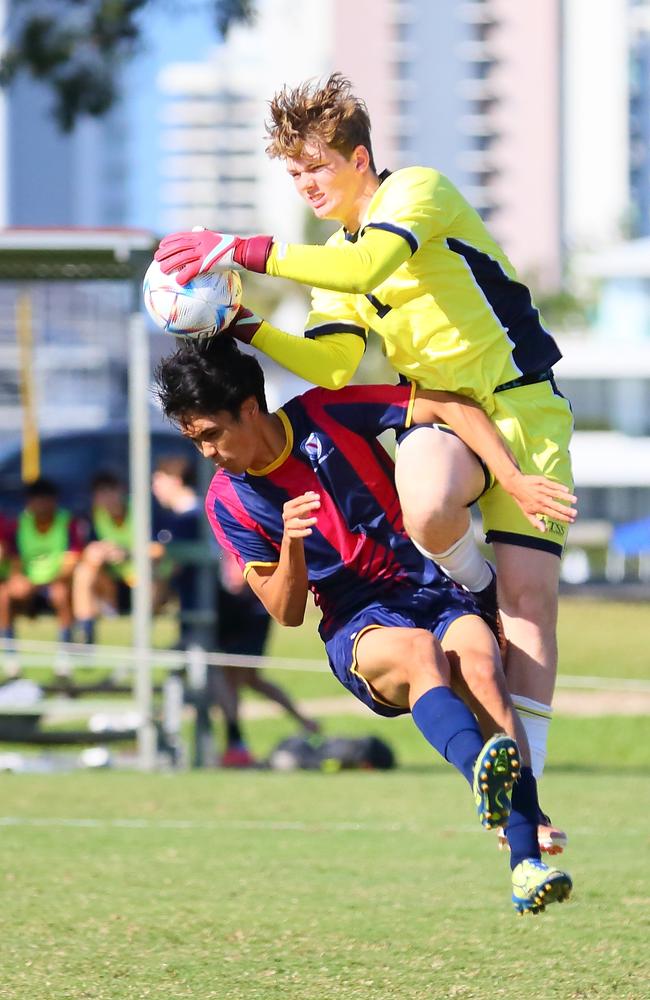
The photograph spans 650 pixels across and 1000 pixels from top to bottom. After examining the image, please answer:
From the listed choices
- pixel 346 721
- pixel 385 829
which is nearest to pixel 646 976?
pixel 385 829

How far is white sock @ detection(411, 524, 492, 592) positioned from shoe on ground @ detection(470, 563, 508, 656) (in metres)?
0.03

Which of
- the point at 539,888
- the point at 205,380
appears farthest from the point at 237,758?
the point at 539,888

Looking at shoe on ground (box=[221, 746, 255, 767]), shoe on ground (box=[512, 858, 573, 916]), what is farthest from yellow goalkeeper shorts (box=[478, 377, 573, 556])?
shoe on ground (box=[221, 746, 255, 767])

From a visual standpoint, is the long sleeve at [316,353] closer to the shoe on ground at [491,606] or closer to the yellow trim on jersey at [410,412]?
the yellow trim on jersey at [410,412]

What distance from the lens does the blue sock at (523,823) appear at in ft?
15.9

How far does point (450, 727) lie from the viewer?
15.8 feet

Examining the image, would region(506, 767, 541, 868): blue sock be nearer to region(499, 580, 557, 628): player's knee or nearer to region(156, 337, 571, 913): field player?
region(156, 337, 571, 913): field player

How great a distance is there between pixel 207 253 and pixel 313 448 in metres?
0.69

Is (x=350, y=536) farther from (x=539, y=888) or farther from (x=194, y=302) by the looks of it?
(x=539, y=888)

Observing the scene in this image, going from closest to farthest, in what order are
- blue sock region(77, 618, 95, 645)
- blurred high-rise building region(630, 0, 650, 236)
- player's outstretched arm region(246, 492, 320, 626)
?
player's outstretched arm region(246, 492, 320, 626)
blue sock region(77, 618, 95, 645)
blurred high-rise building region(630, 0, 650, 236)

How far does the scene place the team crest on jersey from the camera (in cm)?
529

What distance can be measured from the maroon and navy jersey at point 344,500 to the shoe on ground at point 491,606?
0.14m

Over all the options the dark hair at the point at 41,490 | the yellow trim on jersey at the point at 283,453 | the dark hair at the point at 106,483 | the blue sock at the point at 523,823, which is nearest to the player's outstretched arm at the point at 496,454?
the yellow trim on jersey at the point at 283,453

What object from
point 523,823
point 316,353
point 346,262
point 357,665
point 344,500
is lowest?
point 523,823
